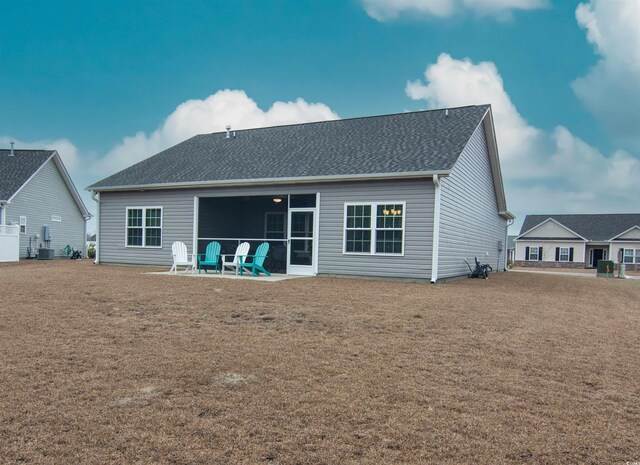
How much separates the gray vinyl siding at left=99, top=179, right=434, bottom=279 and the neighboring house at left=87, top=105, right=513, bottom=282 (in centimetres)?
3

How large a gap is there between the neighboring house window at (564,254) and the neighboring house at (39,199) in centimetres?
3989

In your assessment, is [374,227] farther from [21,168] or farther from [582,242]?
[582,242]

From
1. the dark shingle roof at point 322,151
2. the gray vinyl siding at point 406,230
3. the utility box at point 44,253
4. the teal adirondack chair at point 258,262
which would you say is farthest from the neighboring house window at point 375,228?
the utility box at point 44,253

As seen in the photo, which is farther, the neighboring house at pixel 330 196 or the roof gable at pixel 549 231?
the roof gable at pixel 549 231

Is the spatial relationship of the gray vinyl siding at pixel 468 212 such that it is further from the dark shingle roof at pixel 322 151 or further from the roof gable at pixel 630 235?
the roof gable at pixel 630 235

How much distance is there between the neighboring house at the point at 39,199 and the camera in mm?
23297

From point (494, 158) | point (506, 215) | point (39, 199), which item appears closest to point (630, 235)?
point (506, 215)

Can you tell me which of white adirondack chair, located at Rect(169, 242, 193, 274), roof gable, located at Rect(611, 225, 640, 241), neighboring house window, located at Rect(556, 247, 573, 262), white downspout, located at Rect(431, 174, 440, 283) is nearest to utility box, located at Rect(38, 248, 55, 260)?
white adirondack chair, located at Rect(169, 242, 193, 274)

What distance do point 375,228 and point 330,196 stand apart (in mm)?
1708

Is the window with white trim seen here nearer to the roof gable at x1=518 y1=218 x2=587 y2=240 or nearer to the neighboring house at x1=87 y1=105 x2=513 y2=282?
the roof gable at x1=518 y1=218 x2=587 y2=240

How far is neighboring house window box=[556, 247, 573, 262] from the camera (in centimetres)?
4144

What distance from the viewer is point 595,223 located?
43.5 meters

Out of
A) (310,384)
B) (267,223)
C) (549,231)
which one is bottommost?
(310,384)

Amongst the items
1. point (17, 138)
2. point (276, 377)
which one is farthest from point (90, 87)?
point (276, 377)
